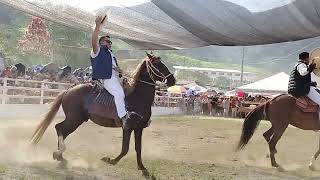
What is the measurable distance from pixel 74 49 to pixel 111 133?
46.6 m

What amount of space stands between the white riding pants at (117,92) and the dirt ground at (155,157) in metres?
0.95

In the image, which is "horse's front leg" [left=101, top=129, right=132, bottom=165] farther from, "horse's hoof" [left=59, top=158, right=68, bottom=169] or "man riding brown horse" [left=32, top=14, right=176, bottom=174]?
"horse's hoof" [left=59, top=158, right=68, bottom=169]

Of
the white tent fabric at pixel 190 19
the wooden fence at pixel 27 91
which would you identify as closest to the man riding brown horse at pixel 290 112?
the white tent fabric at pixel 190 19

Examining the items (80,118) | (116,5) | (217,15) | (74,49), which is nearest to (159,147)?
(80,118)

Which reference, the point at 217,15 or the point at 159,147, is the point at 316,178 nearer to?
the point at 159,147

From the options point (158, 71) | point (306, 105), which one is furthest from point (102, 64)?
point (306, 105)

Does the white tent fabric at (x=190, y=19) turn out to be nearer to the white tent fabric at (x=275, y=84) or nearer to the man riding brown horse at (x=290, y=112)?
the man riding brown horse at (x=290, y=112)

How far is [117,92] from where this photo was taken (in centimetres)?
843

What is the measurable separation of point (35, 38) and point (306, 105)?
45752 mm

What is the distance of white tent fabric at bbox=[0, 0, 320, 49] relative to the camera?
4.54 m

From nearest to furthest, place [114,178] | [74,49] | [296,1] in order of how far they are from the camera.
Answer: [296,1], [114,178], [74,49]

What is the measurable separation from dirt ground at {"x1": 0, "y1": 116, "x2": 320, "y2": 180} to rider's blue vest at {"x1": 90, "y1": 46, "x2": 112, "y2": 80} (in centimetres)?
152

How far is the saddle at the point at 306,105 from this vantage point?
10047 millimetres

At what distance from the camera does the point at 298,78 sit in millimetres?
9789
